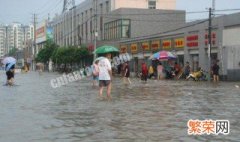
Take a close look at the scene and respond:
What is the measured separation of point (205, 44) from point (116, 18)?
25.2 metres

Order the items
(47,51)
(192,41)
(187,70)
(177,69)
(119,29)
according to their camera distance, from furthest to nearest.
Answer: (47,51) < (119,29) < (192,41) < (177,69) < (187,70)

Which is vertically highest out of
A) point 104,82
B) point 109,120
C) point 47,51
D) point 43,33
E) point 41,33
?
point 41,33

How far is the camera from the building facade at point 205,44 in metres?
37.7

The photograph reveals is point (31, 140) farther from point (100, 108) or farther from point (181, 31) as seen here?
point (181, 31)

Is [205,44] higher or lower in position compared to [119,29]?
lower

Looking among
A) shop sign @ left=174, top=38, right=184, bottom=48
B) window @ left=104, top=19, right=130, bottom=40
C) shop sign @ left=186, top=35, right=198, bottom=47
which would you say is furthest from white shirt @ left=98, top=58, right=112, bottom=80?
window @ left=104, top=19, right=130, bottom=40

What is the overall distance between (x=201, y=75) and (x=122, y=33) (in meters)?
26.5

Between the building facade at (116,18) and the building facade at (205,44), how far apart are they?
10.6 m

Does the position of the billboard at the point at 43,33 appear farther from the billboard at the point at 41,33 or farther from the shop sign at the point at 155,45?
the shop sign at the point at 155,45

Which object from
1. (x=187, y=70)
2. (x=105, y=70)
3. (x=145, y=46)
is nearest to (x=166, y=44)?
(x=145, y=46)

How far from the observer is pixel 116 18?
64938mm

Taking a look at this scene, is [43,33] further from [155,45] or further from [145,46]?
[155,45]

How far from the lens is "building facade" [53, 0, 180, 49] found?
2517 inches

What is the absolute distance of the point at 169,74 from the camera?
42906 millimetres
